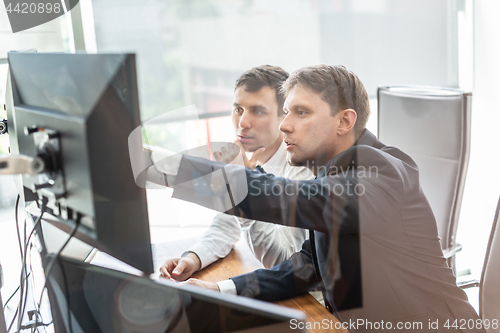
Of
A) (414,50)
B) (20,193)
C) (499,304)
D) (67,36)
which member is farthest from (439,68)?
→ (20,193)

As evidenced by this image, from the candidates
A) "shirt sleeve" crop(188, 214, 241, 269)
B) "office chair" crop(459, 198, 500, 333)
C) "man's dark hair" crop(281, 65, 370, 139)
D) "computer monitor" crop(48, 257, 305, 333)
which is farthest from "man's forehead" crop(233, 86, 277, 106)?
"computer monitor" crop(48, 257, 305, 333)

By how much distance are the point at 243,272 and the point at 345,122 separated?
1.55 feet

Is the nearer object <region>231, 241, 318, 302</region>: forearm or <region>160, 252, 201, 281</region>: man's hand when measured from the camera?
<region>231, 241, 318, 302</region>: forearm

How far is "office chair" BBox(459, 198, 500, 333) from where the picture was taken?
3.10ft

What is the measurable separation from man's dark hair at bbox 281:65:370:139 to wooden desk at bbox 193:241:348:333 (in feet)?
1.43

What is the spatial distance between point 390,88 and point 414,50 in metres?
1.21

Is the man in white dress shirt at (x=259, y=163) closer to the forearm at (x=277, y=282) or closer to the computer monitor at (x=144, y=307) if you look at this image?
the forearm at (x=277, y=282)

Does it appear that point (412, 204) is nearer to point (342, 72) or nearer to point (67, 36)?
point (342, 72)

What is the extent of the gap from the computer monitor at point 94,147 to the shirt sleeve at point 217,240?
0.50 metres

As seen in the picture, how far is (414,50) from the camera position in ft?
8.32

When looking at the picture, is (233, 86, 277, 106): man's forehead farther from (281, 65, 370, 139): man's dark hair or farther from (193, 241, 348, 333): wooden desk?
(193, 241, 348, 333): wooden desk

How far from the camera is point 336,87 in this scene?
3.43ft

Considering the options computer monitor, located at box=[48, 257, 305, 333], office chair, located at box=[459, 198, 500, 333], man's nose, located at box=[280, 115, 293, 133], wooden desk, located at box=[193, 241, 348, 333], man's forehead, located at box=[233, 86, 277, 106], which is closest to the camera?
computer monitor, located at box=[48, 257, 305, 333]

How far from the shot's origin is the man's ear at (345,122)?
1.04 metres
